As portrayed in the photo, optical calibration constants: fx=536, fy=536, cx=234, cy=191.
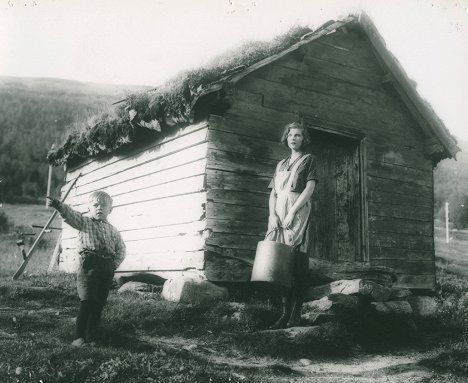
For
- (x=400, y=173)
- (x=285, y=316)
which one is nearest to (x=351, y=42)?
(x=400, y=173)

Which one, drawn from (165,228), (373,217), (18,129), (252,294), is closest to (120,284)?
(165,228)

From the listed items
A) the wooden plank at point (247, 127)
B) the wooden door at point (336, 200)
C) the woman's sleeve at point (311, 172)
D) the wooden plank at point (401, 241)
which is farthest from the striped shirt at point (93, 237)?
the wooden plank at point (401, 241)

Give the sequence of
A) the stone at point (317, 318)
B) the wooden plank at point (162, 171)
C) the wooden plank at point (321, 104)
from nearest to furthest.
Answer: the stone at point (317, 318)
the wooden plank at point (162, 171)
the wooden plank at point (321, 104)

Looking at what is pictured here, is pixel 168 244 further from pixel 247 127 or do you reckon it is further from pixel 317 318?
pixel 317 318

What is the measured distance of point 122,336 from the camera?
194 inches

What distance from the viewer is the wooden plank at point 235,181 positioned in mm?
7098

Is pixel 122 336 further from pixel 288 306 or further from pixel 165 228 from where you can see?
pixel 165 228

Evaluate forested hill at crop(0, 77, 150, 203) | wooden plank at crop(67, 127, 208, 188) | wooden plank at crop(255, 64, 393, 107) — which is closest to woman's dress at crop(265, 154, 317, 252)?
wooden plank at crop(67, 127, 208, 188)

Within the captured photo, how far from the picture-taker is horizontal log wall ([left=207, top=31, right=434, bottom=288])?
7254 millimetres

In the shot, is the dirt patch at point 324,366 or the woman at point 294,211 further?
the woman at point 294,211

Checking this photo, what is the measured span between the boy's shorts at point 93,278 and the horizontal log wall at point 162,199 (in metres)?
2.34

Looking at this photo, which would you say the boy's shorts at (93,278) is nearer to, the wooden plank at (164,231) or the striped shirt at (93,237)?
the striped shirt at (93,237)

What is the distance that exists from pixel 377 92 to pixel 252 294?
4.16 metres

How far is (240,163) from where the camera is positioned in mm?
7375
